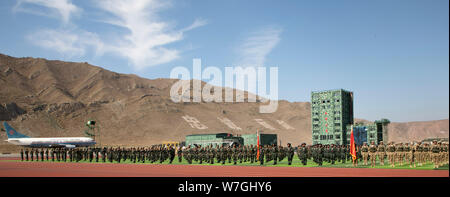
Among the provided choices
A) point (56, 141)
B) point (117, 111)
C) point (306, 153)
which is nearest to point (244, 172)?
point (306, 153)

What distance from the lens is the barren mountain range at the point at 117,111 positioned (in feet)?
295

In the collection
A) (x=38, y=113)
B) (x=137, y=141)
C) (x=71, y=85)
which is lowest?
(x=137, y=141)

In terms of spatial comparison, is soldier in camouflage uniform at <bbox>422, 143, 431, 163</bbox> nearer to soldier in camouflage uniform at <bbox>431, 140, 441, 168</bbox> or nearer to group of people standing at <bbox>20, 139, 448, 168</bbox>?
group of people standing at <bbox>20, 139, 448, 168</bbox>

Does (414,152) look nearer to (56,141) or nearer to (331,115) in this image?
(331,115)

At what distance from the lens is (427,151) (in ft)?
62.5

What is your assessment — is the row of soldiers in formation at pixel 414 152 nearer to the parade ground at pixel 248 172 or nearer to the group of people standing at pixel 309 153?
the group of people standing at pixel 309 153

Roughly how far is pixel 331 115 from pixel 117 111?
7709 centimetres

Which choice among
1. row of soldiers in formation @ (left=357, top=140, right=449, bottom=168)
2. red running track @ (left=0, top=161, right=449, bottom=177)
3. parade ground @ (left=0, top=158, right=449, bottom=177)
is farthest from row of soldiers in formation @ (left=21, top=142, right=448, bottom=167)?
red running track @ (left=0, top=161, right=449, bottom=177)

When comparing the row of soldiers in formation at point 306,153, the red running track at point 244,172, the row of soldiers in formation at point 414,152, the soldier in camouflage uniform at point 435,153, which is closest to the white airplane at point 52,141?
the row of soldiers in formation at point 306,153

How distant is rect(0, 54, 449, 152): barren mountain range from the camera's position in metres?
90.0

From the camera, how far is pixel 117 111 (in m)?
102
